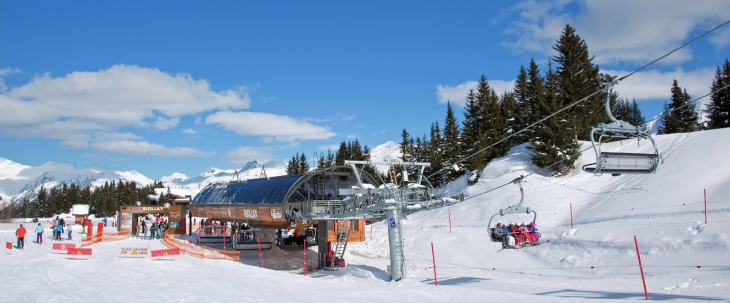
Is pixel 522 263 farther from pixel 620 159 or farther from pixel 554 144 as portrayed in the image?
pixel 554 144

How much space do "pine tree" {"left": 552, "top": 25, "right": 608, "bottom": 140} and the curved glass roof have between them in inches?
1074

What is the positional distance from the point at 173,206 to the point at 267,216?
18.9m

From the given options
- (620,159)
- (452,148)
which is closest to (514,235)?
(620,159)

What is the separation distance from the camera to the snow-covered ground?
45.8ft

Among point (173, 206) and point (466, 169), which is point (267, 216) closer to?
point (173, 206)

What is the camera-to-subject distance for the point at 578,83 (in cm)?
4869

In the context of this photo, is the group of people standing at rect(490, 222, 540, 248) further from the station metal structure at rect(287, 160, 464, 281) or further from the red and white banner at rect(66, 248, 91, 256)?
the red and white banner at rect(66, 248, 91, 256)

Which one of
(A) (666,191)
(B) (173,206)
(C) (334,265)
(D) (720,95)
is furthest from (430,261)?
(D) (720,95)

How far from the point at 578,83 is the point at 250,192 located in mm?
34279

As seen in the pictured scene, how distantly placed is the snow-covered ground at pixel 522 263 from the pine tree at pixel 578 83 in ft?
35.3

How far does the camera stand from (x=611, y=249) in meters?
19.9

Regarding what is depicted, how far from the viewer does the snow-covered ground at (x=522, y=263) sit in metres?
14.0

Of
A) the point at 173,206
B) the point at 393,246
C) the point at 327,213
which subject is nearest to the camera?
the point at 393,246

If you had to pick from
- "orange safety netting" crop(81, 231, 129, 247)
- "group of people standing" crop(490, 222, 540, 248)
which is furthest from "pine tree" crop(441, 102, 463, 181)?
"group of people standing" crop(490, 222, 540, 248)
